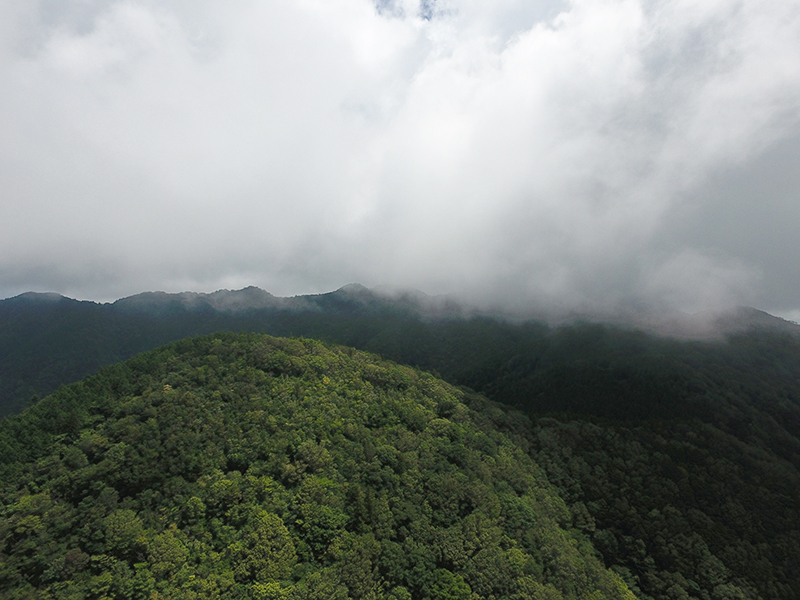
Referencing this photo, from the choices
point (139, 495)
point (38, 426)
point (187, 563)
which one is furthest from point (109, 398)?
point (187, 563)

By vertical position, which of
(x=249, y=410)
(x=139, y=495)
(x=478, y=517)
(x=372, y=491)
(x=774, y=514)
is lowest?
(x=774, y=514)

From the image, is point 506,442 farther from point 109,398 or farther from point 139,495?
point 109,398

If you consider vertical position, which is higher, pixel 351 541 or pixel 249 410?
pixel 249 410

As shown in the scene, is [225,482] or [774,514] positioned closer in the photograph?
[225,482]

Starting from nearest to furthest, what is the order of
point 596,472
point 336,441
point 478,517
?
1. point 478,517
2. point 336,441
3. point 596,472

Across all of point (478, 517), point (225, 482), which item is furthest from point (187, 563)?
point (478, 517)

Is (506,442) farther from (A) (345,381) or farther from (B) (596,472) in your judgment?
(A) (345,381)

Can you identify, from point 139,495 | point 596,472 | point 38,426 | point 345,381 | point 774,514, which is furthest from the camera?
point 596,472
